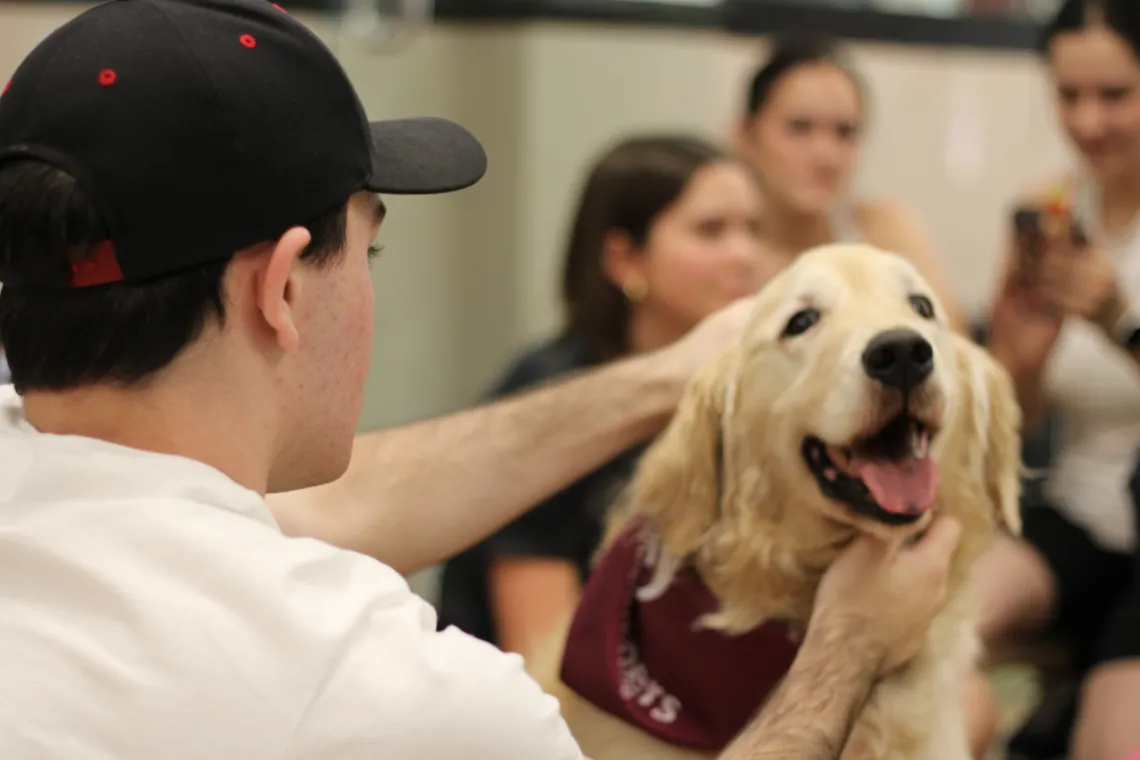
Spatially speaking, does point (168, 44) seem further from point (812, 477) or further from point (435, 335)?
point (435, 335)

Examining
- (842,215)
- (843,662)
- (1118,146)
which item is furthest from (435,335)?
(843,662)

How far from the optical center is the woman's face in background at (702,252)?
7.41 ft

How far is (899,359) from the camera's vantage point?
1.26 m

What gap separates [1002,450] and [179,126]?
96cm

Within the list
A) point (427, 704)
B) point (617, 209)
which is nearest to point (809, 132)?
point (617, 209)

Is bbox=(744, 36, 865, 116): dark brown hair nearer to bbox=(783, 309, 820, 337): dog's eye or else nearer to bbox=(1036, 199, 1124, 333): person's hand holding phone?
bbox=(1036, 199, 1124, 333): person's hand holding phone

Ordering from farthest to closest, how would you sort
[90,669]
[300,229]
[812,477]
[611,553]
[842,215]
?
[842,215]
[611,553]
[812,477]
[300,229]
[90,669]

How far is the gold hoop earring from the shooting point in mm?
2326

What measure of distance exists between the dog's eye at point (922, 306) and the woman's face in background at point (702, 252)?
84 centimetres

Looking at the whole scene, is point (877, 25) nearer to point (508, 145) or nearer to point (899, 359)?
point (508, 145)

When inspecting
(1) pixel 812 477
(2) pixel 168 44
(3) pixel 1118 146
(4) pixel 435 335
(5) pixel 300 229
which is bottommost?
(4) pixel 435 335

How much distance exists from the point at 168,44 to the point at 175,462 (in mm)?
269

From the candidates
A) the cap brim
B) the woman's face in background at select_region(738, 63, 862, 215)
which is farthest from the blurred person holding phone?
the cap brim

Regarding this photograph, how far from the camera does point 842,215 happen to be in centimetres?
280
